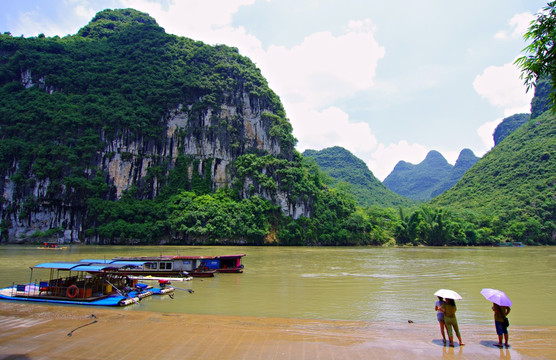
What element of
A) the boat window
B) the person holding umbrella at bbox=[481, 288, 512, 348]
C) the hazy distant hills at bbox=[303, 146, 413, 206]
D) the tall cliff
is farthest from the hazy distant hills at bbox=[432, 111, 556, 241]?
the person holding umbrella at bbox=[481, 288, 512, 348]

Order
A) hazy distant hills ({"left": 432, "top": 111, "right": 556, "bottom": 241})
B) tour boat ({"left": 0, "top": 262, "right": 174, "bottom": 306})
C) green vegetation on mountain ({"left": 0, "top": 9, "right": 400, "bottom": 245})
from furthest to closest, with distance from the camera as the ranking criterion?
hazy distant hills ({"left": 432, "top": 111, "right": 556, "bottom": 241})
green vegetation on mountain ({"left": 0, "top": 9, "right": 400, "bottom": 245})
tour boat ({"left": 0, "top": 262, "right": 174, "bottom": 306})

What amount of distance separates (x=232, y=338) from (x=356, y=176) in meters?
110

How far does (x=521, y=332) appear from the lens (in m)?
8.62

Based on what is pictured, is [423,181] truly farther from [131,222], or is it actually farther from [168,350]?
[168,350]

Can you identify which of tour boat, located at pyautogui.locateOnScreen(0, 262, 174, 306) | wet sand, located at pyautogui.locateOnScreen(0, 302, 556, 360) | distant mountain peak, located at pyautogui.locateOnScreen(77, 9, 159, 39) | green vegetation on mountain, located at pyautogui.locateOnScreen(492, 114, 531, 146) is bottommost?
wet sand, located at pyautogui.locateOnScreen(0, 302, 556, 360)

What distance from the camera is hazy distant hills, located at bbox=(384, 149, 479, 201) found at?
481 ft

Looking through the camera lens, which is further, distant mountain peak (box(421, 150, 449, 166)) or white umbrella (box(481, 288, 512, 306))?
distant mountain peak (box(421, 150, 449, 166))

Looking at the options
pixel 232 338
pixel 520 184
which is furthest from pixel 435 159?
pixel 232 338

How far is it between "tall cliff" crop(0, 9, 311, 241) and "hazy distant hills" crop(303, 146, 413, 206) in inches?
1853

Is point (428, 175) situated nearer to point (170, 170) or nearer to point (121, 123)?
point (170, 170)

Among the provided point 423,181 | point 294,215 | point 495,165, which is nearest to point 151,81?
point 294,215

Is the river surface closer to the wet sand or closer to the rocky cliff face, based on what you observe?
the wet sand

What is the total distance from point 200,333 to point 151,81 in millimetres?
60172

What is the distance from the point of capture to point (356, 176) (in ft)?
373
